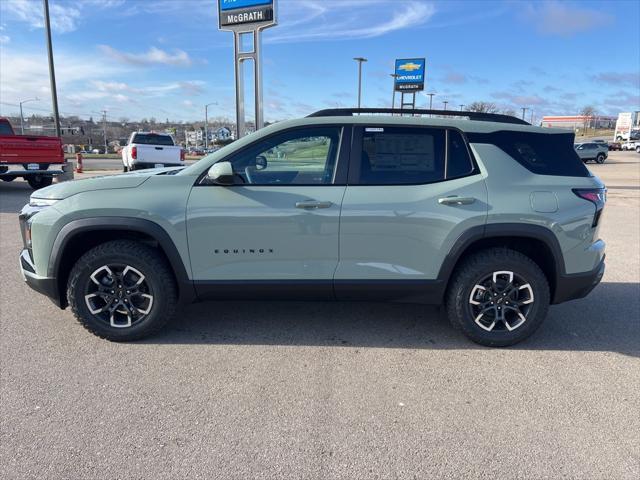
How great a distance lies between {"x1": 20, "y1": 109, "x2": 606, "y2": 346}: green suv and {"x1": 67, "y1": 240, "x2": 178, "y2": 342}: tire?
0.01 meters

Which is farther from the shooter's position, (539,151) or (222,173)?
(539,151)

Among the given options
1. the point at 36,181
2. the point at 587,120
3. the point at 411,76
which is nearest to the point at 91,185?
the point at 36,181

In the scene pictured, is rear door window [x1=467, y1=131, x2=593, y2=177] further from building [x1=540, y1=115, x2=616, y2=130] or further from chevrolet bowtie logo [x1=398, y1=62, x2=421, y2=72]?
building [x1=540, y1=115, x2=616, y2=130]

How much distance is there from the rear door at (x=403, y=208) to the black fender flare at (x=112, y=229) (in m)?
1.29

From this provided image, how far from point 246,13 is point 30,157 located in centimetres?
719

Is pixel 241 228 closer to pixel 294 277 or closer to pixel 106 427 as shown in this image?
pixel 294 277

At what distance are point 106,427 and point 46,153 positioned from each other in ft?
41.3

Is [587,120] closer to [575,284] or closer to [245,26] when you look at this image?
[245,26]

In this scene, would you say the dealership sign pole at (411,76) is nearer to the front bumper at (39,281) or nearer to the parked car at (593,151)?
the parked car at (593,151)

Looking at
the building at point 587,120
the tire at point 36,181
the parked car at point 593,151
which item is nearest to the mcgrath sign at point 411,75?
the parked car at point 593,151

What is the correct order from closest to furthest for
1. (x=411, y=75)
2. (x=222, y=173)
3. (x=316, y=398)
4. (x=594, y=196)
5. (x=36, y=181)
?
(x=316, y=398) < (x=222, y=173) < (x=594, y=196) < (x=36, y=181) < (x=411, y=75)

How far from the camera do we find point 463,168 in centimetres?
353

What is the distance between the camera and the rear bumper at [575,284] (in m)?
3.58

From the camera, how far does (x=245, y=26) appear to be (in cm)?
1266
